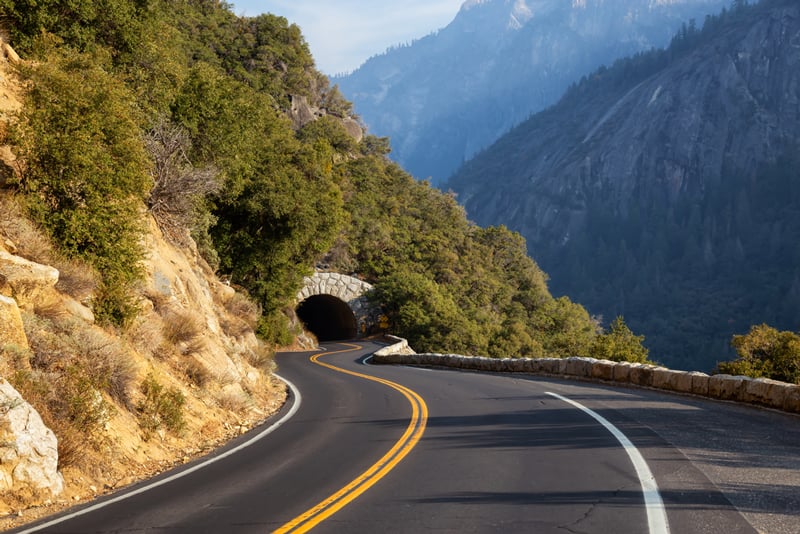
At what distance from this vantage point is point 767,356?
35.1 metres

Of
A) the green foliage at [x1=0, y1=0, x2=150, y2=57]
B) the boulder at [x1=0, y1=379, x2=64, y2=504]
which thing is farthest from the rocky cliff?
the green foliage at [x1=0, y1=0, x2=150, y2=57]

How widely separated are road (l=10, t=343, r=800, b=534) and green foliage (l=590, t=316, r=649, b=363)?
110 feet

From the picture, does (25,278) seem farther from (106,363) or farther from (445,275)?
(445,275)

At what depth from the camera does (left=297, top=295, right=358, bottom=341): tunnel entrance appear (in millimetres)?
60812

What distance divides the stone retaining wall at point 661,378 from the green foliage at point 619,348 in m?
19.9

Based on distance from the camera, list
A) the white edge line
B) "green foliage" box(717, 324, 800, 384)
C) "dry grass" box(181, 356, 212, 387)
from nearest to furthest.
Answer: the white edge line → "dry grass" box(181, 356, 212, 387) → "green foliage" box(717, 324, 800, 384)

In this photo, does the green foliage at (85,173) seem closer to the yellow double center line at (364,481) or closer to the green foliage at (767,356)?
the yellow double center line at (364,481)

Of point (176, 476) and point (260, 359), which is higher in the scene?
point (260, 359)

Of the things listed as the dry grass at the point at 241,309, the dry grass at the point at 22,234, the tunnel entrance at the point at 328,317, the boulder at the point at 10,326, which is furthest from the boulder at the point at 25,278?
the tunnel entrance at the point at 328,317

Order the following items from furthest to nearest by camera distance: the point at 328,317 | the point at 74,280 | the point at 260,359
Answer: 1. the point at 328,317
2. the point at 260,359
3. the point at 74,280

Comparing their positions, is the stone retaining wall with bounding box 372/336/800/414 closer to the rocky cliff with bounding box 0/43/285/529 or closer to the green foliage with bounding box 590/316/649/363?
the rocky cliff with bounding box 0/43/285/529

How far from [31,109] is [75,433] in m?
8.03

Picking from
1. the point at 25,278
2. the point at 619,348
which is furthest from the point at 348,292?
the point at 25,278

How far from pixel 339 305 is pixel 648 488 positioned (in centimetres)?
5395
